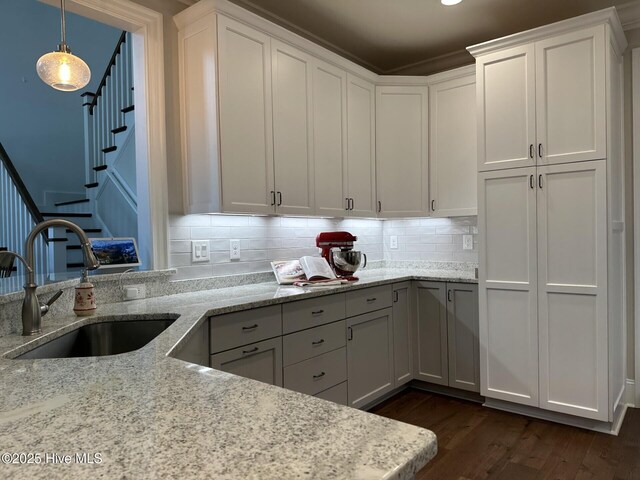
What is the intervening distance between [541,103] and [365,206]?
142 cm

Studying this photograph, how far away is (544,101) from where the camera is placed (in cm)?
274

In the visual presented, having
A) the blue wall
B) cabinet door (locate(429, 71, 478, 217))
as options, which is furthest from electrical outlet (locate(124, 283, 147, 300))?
the blue wall

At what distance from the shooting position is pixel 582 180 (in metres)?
2.63

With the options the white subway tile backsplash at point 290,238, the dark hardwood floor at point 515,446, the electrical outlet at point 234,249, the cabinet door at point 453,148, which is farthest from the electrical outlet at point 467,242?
the electrical outlet at point 234,249

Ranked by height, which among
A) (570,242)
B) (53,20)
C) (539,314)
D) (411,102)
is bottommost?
(539,314)

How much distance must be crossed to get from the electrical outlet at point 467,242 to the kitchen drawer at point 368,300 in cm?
94

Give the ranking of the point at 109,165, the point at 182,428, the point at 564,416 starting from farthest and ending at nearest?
the point at 109,165
the point at 564,416
the point at 182,428

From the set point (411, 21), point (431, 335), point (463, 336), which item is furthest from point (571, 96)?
point (431, 335)

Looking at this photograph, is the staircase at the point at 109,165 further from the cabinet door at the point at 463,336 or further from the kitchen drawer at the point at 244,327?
the cabinet door at the point at 463,336

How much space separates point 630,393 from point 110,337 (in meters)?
3.34

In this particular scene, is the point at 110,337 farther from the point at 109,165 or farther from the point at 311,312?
the point at 109,165

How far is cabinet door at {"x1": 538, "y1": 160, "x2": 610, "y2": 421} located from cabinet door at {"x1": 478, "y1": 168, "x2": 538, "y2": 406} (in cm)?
6

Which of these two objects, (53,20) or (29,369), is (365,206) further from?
(53,20)

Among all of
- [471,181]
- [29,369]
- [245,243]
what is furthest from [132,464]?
[471,181]
